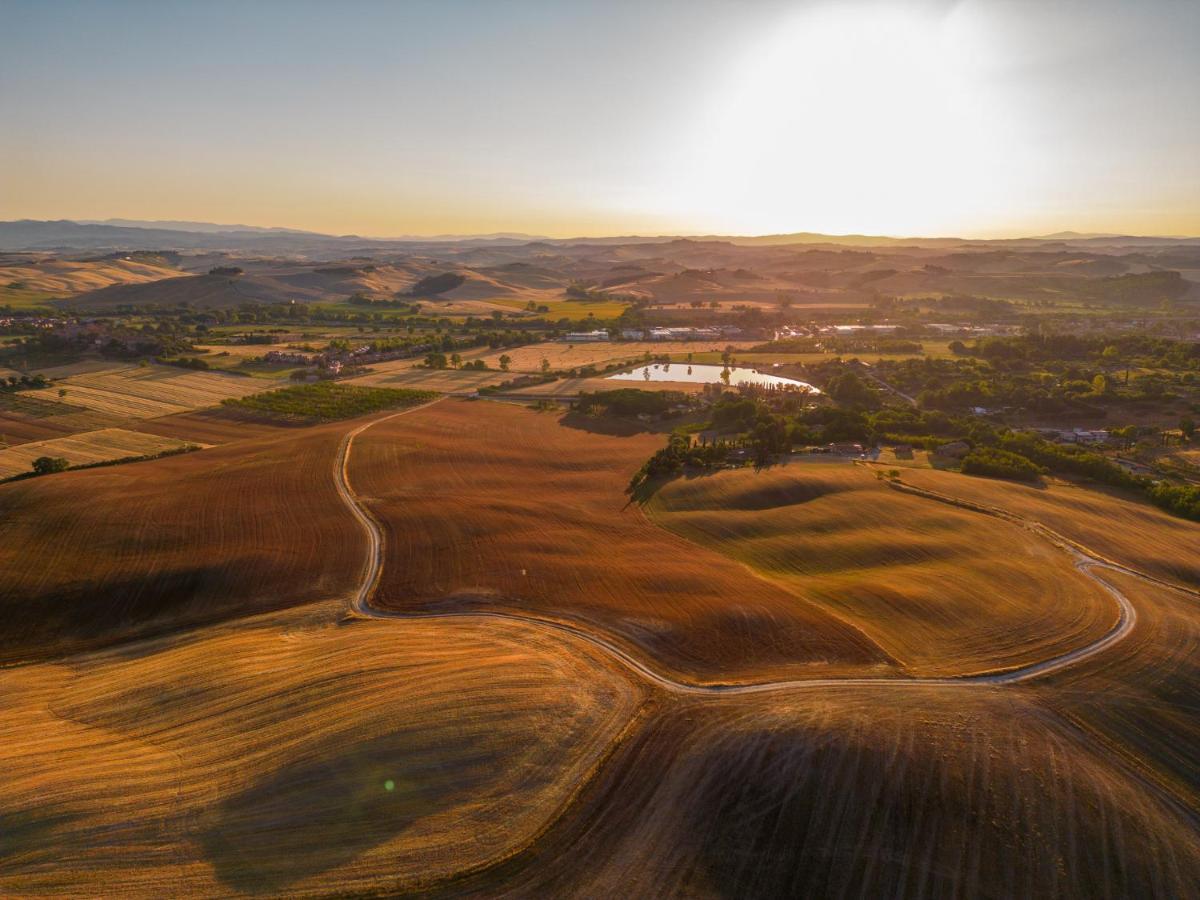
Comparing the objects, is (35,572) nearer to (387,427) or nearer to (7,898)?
(7,898)

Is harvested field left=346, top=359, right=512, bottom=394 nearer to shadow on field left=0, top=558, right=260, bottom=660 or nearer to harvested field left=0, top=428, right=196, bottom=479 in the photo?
harvested field left=0, top=428, right=196, bottom=479

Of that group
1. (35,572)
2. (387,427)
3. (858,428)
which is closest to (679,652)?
(35,572)

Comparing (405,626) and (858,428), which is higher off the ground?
(858,428)

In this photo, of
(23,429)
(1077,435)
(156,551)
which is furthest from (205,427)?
(1077,435)

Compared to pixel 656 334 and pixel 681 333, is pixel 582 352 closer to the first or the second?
pixel 656 334

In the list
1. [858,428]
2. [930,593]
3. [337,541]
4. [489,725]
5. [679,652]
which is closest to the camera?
[489,725]

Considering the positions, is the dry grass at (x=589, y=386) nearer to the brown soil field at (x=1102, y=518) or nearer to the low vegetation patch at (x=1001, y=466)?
the low vegetation patch at (x=1001, y=466)
